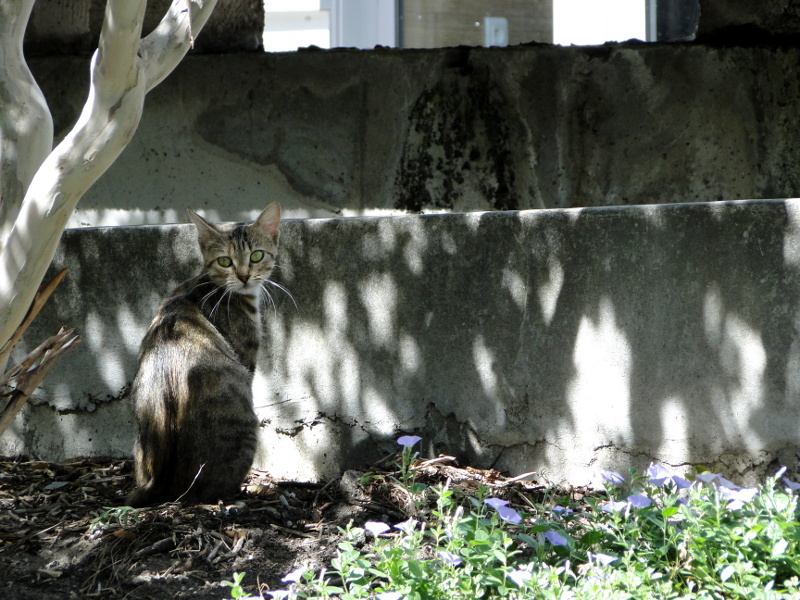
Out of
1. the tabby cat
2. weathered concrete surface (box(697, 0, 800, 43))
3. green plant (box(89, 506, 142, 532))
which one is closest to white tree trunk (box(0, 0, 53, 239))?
the tabby cat

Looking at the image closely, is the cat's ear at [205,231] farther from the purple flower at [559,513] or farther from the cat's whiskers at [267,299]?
the purple flower at [559,513]

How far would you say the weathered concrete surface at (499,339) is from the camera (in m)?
3.45

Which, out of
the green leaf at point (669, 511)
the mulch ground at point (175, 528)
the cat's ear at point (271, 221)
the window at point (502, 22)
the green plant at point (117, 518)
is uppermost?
the window at point (502, 22)

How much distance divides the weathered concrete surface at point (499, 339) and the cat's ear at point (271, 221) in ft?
0.38

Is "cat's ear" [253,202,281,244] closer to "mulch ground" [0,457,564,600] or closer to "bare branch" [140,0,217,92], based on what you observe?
"mulch ground" [0,457,564,600]

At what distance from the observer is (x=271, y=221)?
3709 millimetres

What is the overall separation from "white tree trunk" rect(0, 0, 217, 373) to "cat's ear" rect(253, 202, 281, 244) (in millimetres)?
1260

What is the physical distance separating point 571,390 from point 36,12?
15.9ft

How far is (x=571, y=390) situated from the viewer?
361 centimetres

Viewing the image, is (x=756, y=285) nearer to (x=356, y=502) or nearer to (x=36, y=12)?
(x=356, y=502)

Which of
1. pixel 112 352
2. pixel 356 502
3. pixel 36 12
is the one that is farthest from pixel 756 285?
pixel 36 12

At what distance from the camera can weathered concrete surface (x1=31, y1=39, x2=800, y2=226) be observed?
224 inches

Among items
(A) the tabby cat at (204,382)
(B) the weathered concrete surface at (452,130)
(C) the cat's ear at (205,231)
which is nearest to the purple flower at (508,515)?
(A) the tabby cat at (204,382)

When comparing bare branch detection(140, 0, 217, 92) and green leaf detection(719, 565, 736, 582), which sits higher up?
bare branch detection(140, 0, 217, 92)
